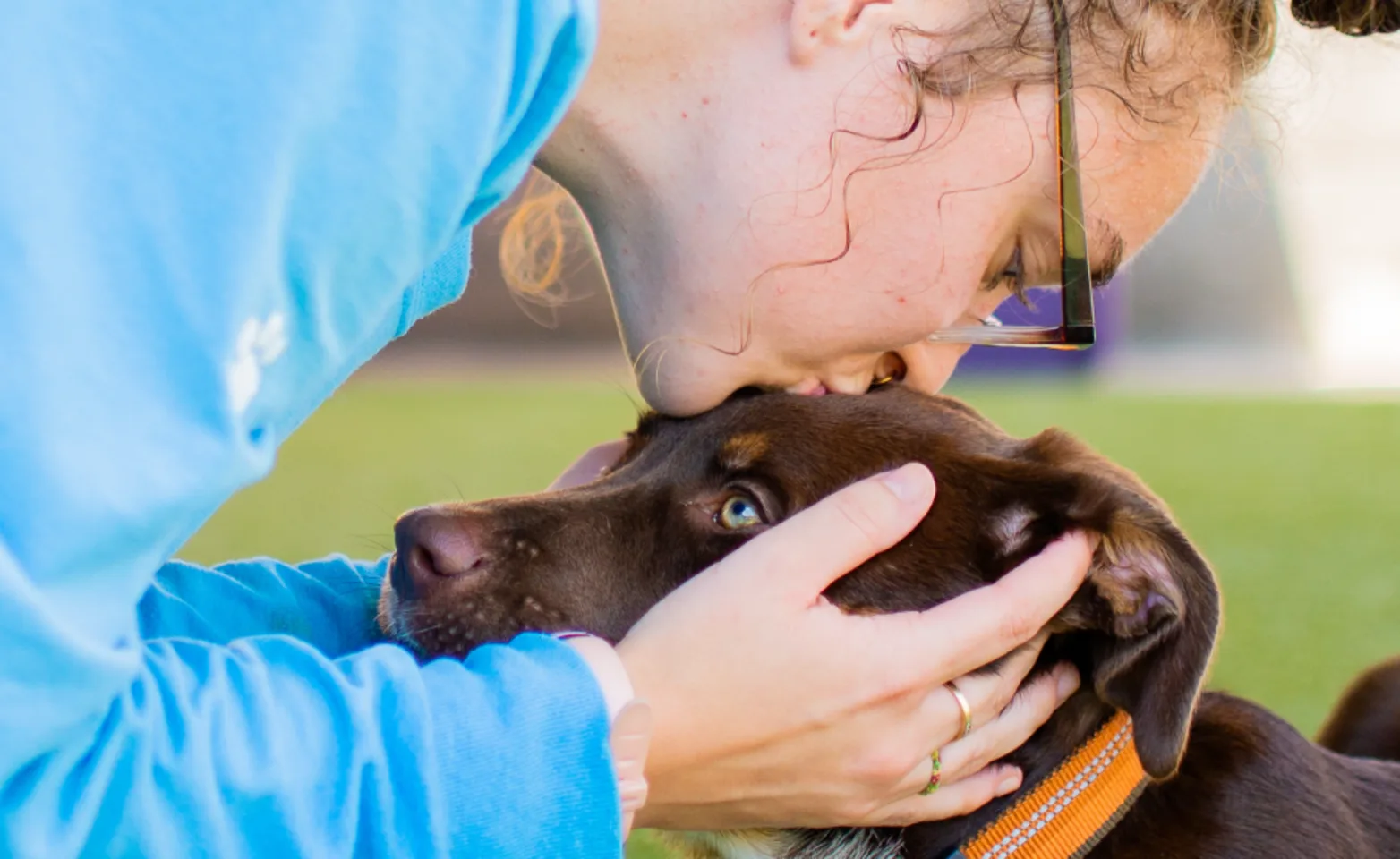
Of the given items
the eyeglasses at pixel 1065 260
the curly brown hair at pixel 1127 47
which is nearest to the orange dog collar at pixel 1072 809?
the eyeglasses at pixel 1065 260

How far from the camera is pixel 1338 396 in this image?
1446cm

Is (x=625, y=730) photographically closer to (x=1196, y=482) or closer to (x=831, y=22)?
(x=831, y=22)

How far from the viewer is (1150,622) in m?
2.21

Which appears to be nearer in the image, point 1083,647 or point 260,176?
point 260,176

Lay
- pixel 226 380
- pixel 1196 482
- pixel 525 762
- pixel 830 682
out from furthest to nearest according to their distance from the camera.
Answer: pixel 1196 482, pixel 830 682, pixel 525 762, pixel 226 380

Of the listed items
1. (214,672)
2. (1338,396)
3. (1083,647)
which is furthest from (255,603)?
(1338,396)

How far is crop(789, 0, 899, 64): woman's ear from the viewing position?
212 centimetres

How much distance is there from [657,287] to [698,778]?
85 cm

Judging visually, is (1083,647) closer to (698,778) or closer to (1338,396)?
(698,778)

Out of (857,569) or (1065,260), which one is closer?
(857,569)

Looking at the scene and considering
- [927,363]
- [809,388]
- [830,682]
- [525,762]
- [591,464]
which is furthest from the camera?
[591,464]

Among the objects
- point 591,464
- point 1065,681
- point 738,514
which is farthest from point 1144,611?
point 591,464

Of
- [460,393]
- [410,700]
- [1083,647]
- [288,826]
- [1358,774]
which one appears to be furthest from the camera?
[460,393]

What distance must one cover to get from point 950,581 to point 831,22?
0.95 m
